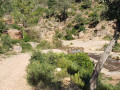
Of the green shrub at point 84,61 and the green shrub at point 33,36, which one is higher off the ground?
the green shrub at point 84,61

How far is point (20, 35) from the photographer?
2086 cm

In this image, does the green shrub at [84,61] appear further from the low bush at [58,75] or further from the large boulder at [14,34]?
the large boulder at [14,34]

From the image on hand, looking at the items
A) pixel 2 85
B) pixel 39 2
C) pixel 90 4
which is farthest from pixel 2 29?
pixel 39 2

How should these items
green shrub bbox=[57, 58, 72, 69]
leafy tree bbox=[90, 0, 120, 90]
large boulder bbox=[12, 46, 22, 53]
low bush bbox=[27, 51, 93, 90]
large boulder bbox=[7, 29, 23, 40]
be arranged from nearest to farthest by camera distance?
leafy tree bbox=[90, 0, 120, 90]
low bush bbox=[27, 51, 93, 90]
green shrub bbox=[57, 58, 72, 69]
large boulder bbox=[12, 46, 22, 53]
large boulder bbox=[7, 29, 23, 40]

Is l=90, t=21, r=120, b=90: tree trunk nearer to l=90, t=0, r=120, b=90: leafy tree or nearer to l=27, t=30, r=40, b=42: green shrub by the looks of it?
l=90, t=0, r=120, b=90: leafy tree

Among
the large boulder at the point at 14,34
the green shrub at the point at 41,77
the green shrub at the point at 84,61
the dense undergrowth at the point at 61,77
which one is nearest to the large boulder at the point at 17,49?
the large boulder at the point at 14,34

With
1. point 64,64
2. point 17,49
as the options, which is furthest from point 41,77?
point 17,49

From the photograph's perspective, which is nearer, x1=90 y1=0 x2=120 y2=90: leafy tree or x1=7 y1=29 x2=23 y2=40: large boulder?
x1=90 y1=0 x2=120 y2=90: leafy tree

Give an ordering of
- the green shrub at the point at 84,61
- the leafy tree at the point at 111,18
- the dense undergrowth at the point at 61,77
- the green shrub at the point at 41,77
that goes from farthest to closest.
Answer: the green shrub at the point at 84,61
the green shrub at the point at 41,77
the dense undergrowth at the point at 61,77
the leafy tree at the point at 111,18

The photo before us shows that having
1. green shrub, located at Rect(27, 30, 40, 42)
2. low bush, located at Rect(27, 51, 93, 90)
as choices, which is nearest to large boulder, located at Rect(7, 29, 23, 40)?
green shrub, located at Rect(27, 30, 40, 42)

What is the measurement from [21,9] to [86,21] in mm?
28004

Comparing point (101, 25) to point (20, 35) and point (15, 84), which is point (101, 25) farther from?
point (15, 84)

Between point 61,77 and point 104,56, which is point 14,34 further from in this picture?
point 104,56

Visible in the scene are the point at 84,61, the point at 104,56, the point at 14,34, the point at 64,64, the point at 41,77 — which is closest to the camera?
the point at 104,56
